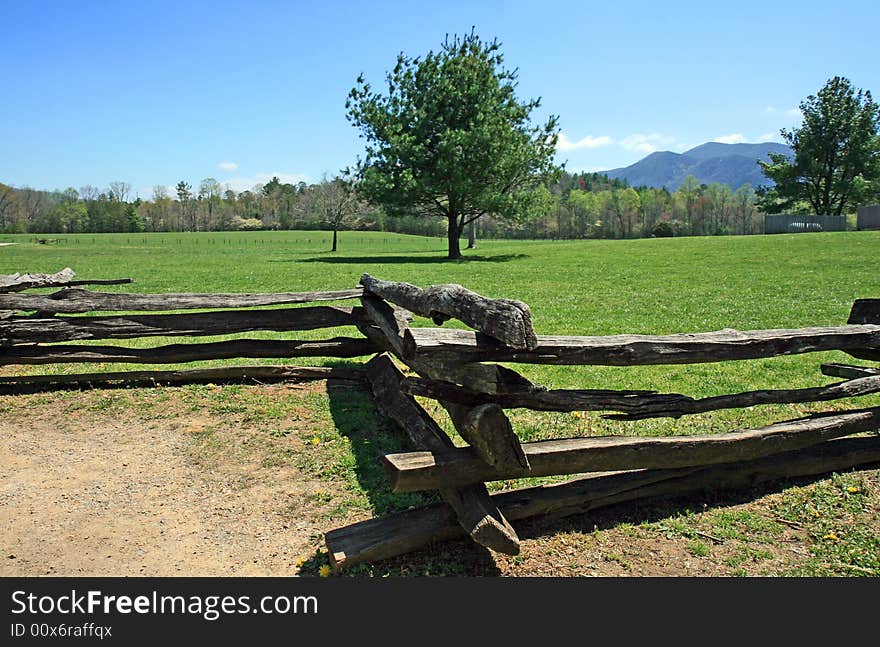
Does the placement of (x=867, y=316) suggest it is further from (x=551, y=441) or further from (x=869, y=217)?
(x=869, y=217)

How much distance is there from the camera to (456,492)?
12.0 feet

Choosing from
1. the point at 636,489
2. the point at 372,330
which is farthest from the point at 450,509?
the point at 372,330

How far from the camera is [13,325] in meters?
6.91

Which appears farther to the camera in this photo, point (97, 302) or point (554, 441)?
point (97, 302)

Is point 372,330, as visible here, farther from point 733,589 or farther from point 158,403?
point 733,589

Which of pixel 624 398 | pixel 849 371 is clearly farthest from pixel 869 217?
pixel 624 398

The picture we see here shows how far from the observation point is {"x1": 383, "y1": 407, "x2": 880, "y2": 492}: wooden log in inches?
136

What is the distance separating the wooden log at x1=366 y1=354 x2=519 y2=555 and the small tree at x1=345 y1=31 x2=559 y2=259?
79.7ft

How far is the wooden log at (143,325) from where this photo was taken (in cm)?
691

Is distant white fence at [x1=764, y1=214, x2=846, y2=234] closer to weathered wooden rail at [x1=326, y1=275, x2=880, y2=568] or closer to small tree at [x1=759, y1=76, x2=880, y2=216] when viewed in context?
small tree at [x1=759, y1=76, x2=880, y2=216]

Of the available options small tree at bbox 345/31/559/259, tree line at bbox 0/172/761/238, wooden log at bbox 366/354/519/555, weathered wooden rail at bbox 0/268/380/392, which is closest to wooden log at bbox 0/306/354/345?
weathered wooden rail at bbox 0/268/380/392

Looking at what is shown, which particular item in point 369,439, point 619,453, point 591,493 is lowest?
point 369,439

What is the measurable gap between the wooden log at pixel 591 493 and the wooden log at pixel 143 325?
4033mm

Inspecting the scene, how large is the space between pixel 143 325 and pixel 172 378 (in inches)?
26.2
